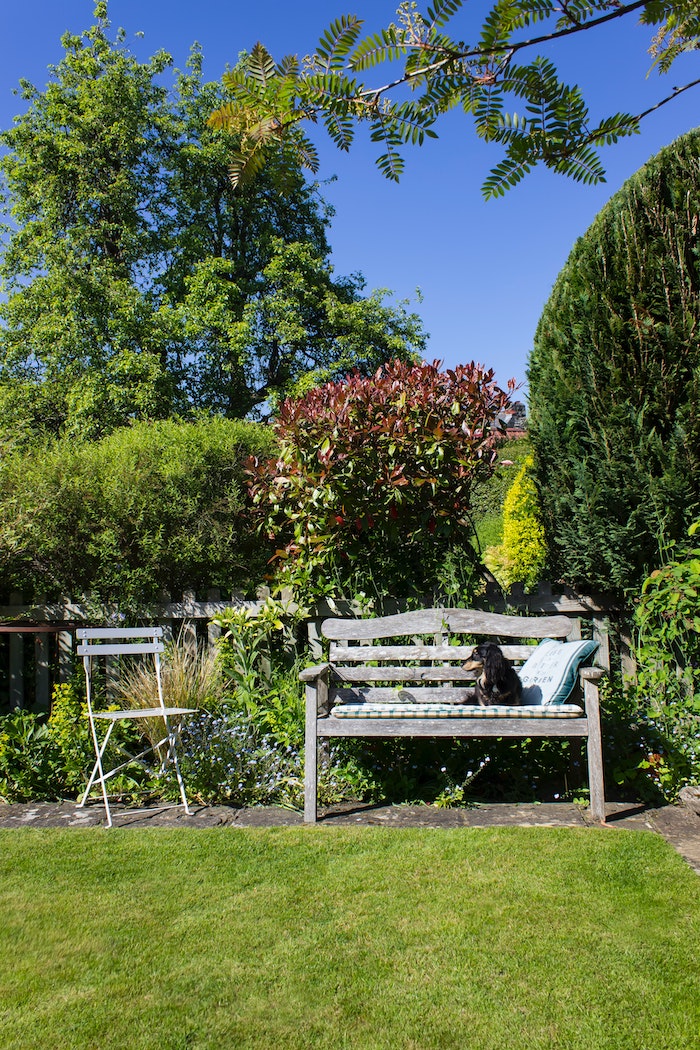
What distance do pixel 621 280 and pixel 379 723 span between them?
3.33 metres

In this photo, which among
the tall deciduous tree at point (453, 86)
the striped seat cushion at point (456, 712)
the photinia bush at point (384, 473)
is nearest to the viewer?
the tall deciduous tree at point (453, 86)

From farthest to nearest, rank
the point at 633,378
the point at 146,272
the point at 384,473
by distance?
the point at 146,272 < the point at 384,473 < the point at 633,378

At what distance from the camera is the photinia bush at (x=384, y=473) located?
18.0 ft

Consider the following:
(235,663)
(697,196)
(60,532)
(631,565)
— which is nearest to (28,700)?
(60,532)

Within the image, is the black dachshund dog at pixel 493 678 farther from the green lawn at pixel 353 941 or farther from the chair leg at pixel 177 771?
the chair leg at pixel 177 771

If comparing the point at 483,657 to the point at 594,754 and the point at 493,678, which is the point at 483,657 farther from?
the point at 594,754

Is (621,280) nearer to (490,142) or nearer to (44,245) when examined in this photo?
(490,142)

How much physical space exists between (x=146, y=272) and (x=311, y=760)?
18.0m

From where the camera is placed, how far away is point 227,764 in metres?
4.88

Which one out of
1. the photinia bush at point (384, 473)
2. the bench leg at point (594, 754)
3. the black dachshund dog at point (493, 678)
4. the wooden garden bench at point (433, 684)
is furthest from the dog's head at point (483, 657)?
the photinia bush at point (384, 473)

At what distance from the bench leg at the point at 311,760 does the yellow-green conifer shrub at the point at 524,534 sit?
225 cm

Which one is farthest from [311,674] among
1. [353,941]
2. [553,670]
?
[353,941]

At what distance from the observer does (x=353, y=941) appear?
113 inches

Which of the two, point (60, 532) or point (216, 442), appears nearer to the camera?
point (60, 532)
